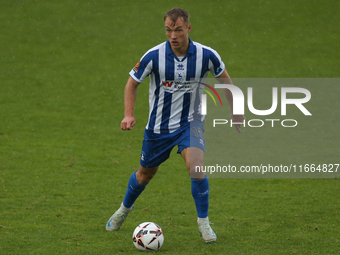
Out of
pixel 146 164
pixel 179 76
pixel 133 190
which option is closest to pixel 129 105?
pixel 179 76

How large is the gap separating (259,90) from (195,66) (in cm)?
1100

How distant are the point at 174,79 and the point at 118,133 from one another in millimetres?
6837

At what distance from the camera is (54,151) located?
1013cm

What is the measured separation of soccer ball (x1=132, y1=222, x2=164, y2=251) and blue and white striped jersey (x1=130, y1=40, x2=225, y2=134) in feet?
3.57

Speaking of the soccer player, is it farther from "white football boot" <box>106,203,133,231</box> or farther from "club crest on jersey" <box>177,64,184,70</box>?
"white football boot" <box>106,203,133,231</box>

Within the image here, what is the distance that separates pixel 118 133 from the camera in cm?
1187

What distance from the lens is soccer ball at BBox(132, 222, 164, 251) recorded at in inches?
192

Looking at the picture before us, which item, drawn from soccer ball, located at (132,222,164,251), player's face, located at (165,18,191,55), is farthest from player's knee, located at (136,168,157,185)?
player's face, located at (165,18,191,55)

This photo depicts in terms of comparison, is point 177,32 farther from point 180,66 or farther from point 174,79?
point 174,79

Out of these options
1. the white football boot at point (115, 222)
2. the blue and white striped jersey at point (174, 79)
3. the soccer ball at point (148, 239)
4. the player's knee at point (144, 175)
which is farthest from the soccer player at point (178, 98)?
the white football boot at point (115, 222)

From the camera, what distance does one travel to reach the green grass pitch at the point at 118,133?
551cm

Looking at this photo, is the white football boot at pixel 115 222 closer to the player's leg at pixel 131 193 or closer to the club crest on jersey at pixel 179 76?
the player's leg at pixel 131 193

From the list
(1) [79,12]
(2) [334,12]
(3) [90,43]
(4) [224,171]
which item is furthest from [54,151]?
(2) [334,12]

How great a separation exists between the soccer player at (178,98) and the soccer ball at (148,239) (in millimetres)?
536
